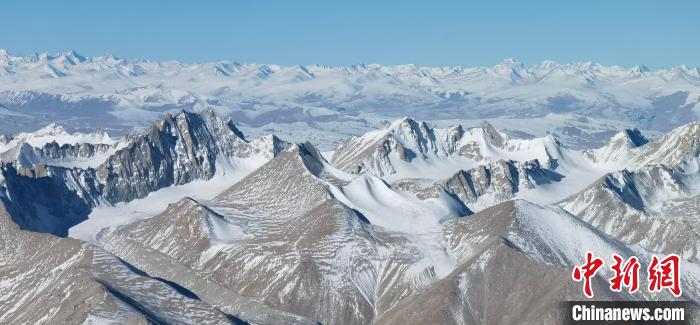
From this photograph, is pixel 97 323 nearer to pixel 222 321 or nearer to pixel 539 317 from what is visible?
pixel 222 321

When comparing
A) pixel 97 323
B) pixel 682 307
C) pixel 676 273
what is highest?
pixel 97 323

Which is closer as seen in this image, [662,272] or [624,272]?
[662,272]

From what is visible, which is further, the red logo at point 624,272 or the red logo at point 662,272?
the red logo at point 624,272

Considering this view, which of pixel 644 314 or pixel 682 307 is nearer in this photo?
pixel 644 314

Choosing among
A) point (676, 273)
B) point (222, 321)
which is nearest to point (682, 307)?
point (676, 273)

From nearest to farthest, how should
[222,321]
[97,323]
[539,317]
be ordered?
[97,323] < [222,321] < [539,317]

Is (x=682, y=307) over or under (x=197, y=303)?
under

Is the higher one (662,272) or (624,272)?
(662,272)

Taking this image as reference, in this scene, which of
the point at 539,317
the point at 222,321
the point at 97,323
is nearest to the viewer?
the point at 97,323

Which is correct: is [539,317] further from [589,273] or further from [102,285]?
[102,285]

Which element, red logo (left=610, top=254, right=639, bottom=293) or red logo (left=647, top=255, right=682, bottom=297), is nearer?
red logo (left=647, top=255, right=682, bottom=297)
